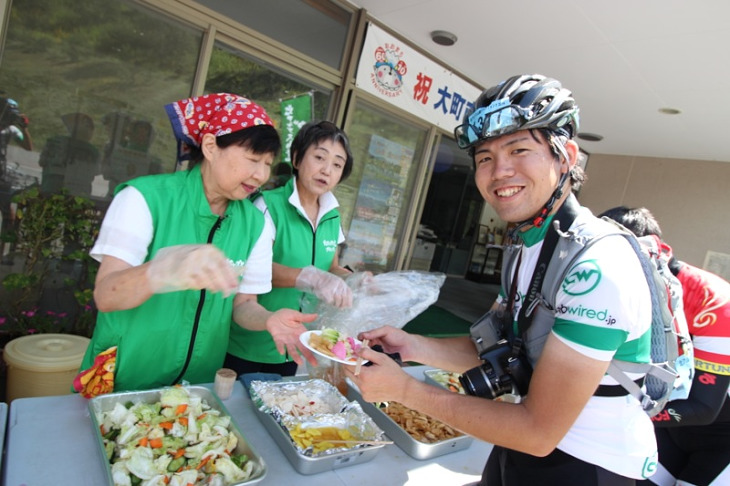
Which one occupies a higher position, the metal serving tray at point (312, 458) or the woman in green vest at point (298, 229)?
the woman in green vest at point (298, 229)

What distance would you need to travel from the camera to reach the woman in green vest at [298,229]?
91.3 inches

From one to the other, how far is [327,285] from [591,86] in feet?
16.5

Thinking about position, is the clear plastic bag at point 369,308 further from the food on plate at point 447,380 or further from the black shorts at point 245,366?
the food on plate at point 447,380

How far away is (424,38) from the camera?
16.2 feet

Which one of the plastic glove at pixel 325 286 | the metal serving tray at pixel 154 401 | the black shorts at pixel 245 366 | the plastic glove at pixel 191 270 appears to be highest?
the plastic glove at pixel 191 270

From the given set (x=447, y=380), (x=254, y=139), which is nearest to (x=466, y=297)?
(x=447, y=380)

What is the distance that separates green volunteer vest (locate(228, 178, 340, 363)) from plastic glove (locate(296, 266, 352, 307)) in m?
0.25

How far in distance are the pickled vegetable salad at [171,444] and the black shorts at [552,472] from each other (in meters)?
0.85

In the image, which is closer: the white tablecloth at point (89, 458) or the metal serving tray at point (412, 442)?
the white tablecloth at point (89, 458)

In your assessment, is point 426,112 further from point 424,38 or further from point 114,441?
point 114,441

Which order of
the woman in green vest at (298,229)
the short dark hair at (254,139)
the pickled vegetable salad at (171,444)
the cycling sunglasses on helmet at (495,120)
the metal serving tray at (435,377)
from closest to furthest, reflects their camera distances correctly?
1. the pickled vegetable salad at (171,444)
2. the cycling sunglasses on helmet at (495,120)
3. the short dark hair at (254,139)
4. the woman in green vest at (298,229)
5. the metal serving tray at (435,377)

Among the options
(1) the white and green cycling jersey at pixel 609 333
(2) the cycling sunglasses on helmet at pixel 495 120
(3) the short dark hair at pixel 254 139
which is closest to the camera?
(1) the white and green cycling jersey at pixel 609 333

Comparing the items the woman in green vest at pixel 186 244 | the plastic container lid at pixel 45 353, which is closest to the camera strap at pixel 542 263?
the woman in green vest at pixel 186 244

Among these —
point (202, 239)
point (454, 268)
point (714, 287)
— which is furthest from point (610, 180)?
point (202, 239)
